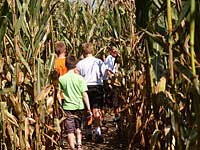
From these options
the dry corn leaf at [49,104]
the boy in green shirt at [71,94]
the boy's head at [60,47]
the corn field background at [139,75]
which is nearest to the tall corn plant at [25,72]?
the corn field background at [139,75]

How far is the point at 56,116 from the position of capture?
205 inches

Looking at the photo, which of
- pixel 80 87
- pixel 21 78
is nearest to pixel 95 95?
pixel 80 87

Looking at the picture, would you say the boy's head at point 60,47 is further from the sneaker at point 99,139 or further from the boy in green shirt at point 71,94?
the sneaker at point 99,139

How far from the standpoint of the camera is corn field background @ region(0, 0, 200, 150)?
10.00 feet

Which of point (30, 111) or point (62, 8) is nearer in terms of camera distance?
point (30, 111)

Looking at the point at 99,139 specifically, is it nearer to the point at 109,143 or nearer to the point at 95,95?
the point at 109,143

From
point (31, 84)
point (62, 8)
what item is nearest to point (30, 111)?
point (31, 84)

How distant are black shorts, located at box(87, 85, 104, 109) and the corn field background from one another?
78 centimetres

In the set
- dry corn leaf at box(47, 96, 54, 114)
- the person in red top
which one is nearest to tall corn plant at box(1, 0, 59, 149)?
dry corn leaf at box(47, 96, 54, 114)

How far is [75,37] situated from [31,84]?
6.09 metres

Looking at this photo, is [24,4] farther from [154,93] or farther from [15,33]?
[154,93]

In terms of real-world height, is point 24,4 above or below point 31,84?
above

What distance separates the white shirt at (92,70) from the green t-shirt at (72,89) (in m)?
0.88

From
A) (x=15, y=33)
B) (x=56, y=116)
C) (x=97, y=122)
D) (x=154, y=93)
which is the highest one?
(x=15, y=33)
